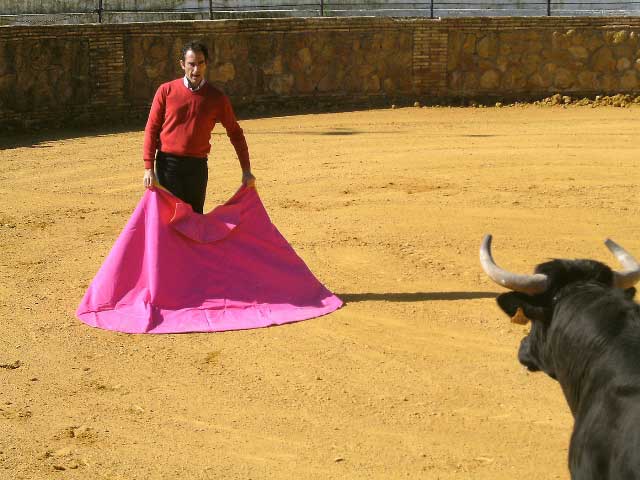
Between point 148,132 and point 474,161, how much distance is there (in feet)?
22.4

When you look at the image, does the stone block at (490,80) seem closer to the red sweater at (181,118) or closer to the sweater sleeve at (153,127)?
the red sweater at (181,118)

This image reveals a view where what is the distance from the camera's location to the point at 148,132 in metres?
8.53

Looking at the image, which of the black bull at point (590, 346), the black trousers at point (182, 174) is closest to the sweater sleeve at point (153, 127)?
the black trousers at point (182, 174)

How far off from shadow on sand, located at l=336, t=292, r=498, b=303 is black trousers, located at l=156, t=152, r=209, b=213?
1447 millimetres

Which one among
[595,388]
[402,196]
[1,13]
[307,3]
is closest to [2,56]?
[1,13]

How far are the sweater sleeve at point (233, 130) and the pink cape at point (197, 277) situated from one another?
0.31m

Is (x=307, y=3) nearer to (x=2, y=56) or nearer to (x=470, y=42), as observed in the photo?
(x=470, y=42)

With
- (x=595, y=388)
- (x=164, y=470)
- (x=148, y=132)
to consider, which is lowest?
(x=164, y=470)

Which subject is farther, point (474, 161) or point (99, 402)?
point (474, 161)

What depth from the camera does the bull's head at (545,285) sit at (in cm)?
496

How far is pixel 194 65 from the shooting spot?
8398mm

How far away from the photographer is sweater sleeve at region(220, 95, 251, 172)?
28.4ft

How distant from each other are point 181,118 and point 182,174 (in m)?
0.44

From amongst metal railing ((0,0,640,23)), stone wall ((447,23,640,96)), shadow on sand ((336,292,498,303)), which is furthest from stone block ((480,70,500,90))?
shadow on sand ((336,292,498,303))
